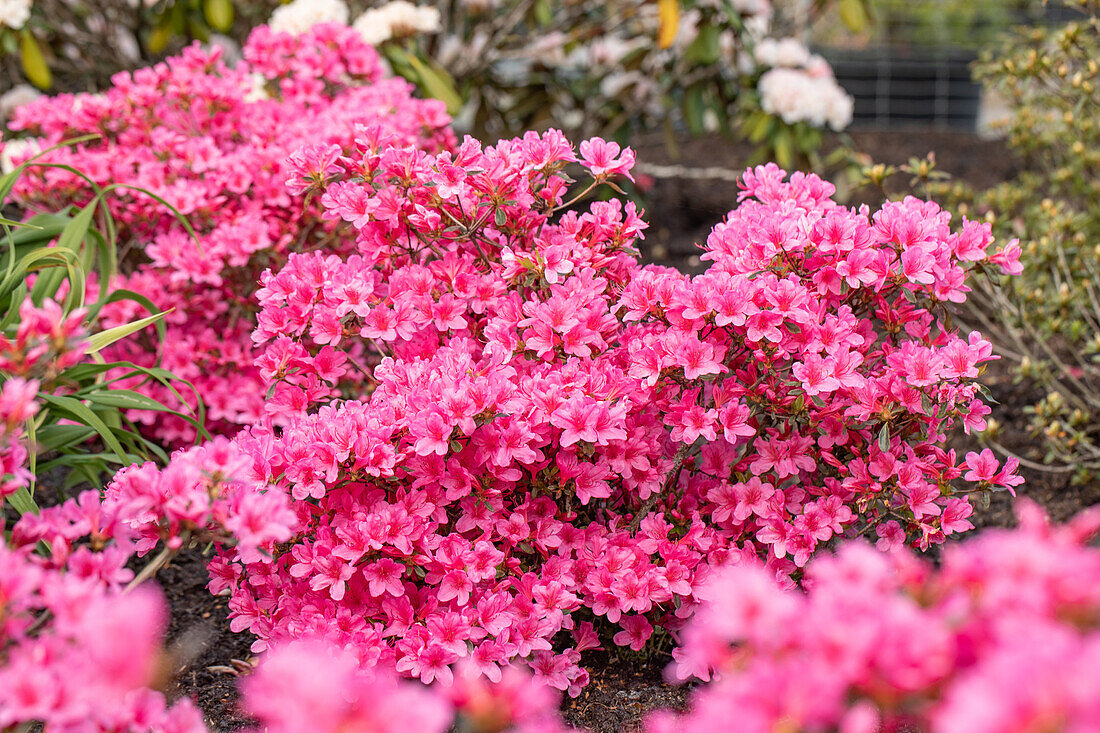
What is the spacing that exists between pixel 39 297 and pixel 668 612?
138 centimetres

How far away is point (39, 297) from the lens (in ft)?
6.24

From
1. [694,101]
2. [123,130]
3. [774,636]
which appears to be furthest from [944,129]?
[774,636]

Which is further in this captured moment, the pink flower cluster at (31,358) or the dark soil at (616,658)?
the dark soil at (616,658)

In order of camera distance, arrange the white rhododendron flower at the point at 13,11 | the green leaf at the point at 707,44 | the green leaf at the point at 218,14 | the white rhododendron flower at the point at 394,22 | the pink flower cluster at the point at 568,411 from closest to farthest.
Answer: the pink flower cluster at the point at 568,411, the white rhododendron flower at the point at 13,11, the white rhododendron flower at the point at 394,22, the green leaf at the point at 218,14, the green leaf at the point at 707,44

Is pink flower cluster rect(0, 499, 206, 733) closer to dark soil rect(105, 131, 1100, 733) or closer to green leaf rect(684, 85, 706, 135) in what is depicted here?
dark soil rect(105, 131, 1100, 733)

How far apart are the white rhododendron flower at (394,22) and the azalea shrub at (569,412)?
1512 mm

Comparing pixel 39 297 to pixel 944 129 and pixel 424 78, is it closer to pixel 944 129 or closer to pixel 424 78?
pixel 424 78

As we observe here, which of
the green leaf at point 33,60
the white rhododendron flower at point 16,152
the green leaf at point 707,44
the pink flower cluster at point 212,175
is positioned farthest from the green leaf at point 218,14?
the green leaf at point 707,44

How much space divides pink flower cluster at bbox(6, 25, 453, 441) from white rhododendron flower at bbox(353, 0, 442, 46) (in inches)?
18.6

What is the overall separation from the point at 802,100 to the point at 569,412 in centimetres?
247

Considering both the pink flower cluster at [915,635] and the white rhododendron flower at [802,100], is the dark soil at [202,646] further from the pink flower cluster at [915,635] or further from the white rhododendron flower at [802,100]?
the white rhododendron flower at [802,100]

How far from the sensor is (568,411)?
129 cm

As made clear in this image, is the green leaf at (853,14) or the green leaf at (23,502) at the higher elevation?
the green leaf at (23,502)

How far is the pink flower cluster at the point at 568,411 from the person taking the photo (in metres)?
1.32
